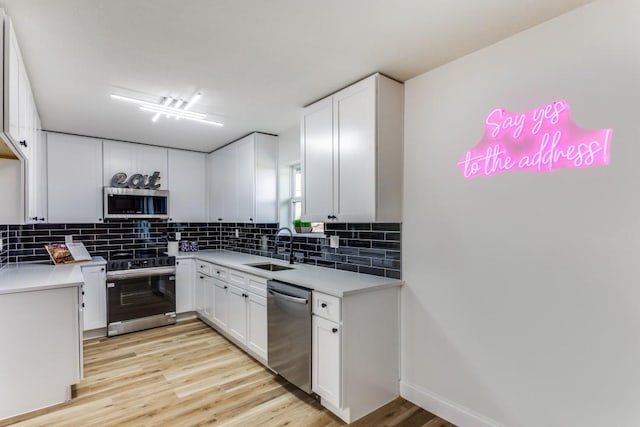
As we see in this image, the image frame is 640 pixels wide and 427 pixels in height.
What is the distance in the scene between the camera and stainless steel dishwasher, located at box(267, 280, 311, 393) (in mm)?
2475

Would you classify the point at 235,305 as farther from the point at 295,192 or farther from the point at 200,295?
the point at 295,192

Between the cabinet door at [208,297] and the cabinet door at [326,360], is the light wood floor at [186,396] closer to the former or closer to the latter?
the cabinet door at [326,360]

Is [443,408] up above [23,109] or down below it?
below

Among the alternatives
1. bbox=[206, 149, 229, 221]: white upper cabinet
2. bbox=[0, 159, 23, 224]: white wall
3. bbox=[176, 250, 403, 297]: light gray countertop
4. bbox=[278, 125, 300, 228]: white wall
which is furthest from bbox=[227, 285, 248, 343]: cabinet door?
bbox=[0, 159, 23, 224]: white wall

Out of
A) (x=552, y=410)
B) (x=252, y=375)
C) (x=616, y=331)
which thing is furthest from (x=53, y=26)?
(x=552, y=410)

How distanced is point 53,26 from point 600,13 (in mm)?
2875

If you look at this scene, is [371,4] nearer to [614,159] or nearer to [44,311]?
[614,159]

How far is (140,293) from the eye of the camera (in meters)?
4.02

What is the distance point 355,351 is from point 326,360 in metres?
0.22

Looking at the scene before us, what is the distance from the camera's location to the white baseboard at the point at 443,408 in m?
2.10

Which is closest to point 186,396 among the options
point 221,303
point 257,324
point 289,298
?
point 257,324

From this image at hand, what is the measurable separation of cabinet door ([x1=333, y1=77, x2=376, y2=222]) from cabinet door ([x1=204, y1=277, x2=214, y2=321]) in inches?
87.5

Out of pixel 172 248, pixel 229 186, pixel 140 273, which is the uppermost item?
pixel 229 186

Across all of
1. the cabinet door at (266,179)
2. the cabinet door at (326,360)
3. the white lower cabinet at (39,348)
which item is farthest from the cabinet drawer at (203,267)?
the cabinet door at (326,360)
